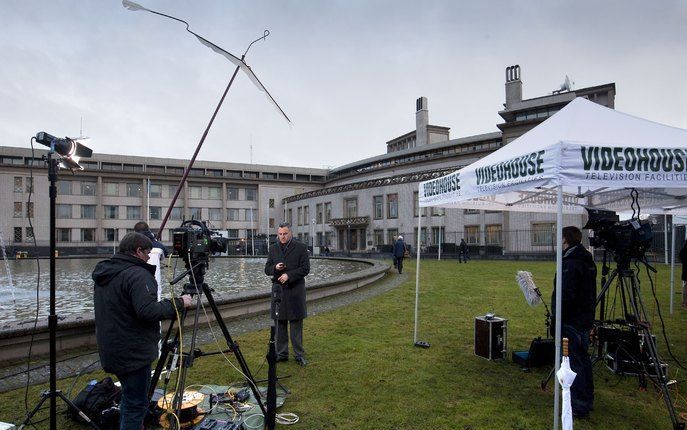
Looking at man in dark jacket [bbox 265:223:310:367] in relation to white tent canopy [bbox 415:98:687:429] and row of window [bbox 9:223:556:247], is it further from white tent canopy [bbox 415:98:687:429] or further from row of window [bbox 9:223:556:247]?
row of window [bbox 9:223:556:247]

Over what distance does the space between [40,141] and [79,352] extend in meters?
4.32

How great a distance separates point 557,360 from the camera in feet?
13.9

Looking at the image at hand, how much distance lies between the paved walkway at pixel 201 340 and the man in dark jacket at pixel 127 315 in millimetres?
2239

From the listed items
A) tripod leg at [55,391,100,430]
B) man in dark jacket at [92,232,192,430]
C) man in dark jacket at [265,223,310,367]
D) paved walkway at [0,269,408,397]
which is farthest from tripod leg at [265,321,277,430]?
paved walkway at [0,269,408,397]

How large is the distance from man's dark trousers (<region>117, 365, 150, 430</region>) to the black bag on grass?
2.87 ft

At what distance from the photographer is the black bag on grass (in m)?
4.24

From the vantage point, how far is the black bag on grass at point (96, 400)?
4.24 m

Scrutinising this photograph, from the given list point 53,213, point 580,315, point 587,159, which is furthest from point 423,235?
point 53,213

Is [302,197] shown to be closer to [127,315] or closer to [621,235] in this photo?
[621,235]

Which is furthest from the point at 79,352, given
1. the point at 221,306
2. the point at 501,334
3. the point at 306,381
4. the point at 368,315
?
the point at 501,334

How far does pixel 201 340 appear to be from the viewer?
7.80 meters

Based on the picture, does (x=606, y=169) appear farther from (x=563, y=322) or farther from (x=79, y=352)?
(x=79, y=352)

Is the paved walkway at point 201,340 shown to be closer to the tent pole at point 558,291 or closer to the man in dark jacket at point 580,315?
the tent pole at point 558,291

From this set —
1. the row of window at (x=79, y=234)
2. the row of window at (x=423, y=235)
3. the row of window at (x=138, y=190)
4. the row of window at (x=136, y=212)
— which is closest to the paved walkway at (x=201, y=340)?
the row of window at (x=423, y=235)
